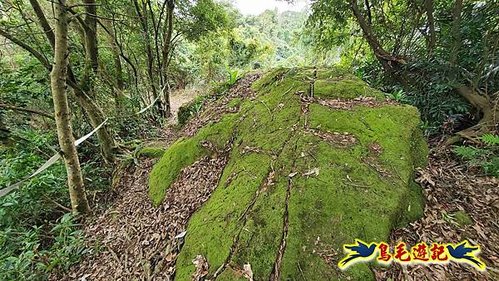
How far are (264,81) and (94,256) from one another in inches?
144

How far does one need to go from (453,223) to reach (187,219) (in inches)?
92.0

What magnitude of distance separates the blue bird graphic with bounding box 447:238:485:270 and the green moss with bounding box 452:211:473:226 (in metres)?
0.20

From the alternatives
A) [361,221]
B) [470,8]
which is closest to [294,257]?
[361,221]

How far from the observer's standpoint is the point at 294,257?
186 centimetres

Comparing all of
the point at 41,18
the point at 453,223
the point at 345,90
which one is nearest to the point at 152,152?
the point at 41,18

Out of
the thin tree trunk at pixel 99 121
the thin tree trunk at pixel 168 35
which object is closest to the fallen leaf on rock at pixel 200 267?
the thin tree trunk at pixel 99 121

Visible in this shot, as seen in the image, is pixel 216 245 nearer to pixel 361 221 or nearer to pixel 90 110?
pixel 361 221

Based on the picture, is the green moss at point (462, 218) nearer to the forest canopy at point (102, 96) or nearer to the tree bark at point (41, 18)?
the forest canopy at point (102, 96)

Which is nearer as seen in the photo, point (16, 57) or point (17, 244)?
point (17, 244)

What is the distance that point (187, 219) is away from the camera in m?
2.76

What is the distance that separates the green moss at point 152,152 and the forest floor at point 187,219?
3.09 ft

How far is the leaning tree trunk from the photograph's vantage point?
2.92 m

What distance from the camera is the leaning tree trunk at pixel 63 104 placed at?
2920 mm

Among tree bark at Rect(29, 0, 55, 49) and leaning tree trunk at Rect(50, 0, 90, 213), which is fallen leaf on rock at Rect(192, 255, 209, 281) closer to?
leaning tree trunk at Rect(50, 0, 90, 213)
